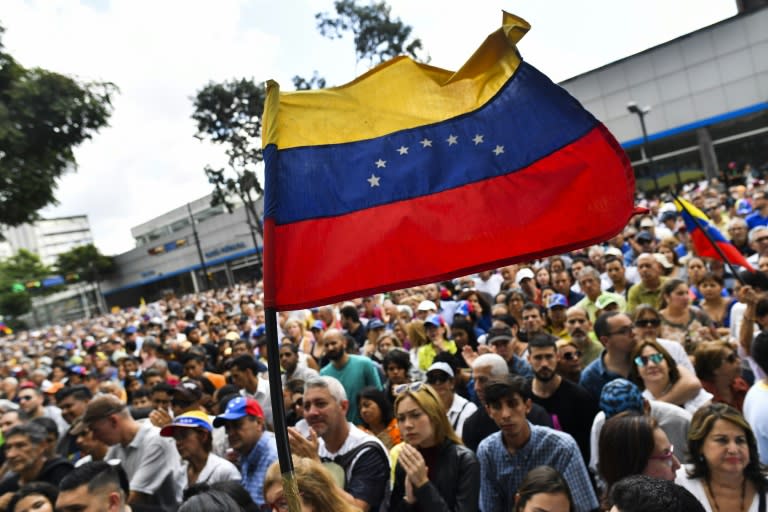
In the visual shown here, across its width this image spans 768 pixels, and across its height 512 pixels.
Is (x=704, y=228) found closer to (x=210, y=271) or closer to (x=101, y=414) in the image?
(x=101, y=414)

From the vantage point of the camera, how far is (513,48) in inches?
112

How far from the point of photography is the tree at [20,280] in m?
65.8

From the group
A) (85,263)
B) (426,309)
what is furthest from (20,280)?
(426,309)

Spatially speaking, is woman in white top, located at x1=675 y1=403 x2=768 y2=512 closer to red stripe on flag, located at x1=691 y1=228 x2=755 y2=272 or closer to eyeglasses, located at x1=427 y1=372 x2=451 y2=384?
eyeglasses, located at x1=427 y1=372 x2=451 y2=384

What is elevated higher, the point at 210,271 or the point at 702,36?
the point at 702,36

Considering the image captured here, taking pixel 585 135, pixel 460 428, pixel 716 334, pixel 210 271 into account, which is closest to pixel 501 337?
pixel 460 428

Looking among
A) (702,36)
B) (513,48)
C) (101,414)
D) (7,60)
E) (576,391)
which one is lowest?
(576,391)

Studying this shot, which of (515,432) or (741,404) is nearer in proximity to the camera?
(515,432)

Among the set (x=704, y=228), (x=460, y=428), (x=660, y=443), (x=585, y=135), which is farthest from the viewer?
(x=704, y=228)

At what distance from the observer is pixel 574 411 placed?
4.28 m

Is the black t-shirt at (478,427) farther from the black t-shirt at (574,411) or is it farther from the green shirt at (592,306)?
the green shirt at (592,306)

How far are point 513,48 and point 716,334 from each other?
3.74 meters

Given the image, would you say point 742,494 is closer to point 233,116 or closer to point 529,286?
point 529,286

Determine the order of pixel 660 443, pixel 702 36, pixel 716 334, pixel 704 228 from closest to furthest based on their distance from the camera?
pixel 660 443 → pixel 716 334 → pixel 704 228 → pixel 702 36
